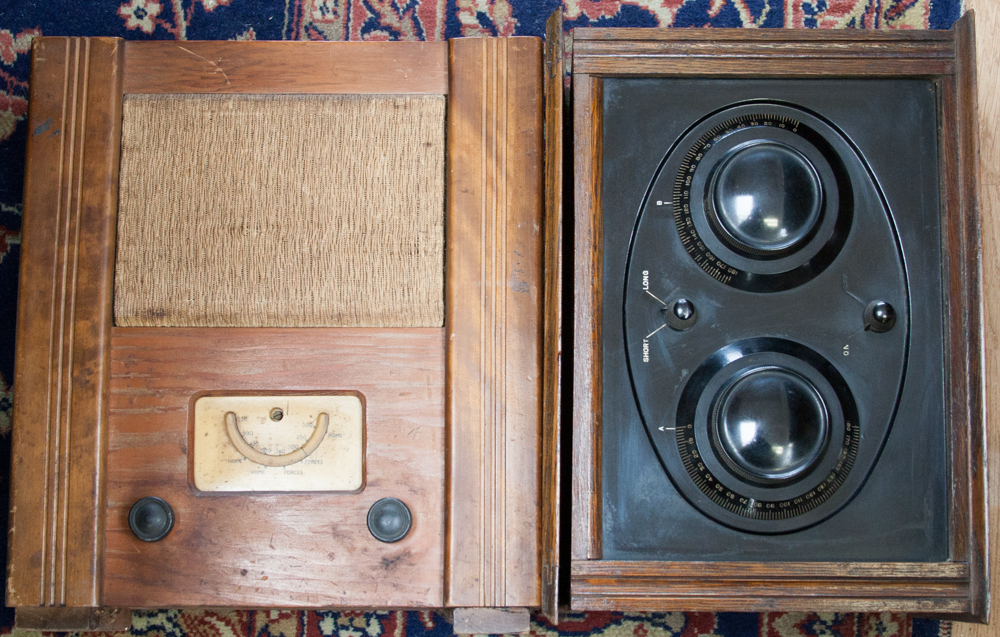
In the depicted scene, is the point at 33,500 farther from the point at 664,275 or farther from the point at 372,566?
the point at 664,275

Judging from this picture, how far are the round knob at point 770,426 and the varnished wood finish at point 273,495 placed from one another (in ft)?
1.20

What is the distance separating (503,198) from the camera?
91cm

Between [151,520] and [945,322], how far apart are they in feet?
3.44

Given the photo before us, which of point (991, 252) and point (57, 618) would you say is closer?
point (57, 618)

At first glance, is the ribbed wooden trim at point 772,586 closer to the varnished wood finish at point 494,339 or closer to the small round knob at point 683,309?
the varnished wood finish at point 494,339

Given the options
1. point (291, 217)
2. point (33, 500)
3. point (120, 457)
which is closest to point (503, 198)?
point (291, 217)

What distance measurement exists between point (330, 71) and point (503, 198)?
296mm

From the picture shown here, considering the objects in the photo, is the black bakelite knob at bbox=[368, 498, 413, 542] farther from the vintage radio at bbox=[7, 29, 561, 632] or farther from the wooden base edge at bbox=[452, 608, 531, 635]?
the wooden base edge at bbox=[452, 608, 531, 635]

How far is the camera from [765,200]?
85 cm

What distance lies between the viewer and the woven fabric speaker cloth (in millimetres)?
904

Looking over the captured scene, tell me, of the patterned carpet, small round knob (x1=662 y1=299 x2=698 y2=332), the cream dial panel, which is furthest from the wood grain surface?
the cream dial panel

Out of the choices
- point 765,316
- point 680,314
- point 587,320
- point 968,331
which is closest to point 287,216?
point 587,320

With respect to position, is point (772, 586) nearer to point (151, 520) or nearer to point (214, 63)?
point (151, 520)

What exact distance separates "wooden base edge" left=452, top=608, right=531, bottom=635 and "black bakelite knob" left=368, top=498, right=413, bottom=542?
131 millimetres
